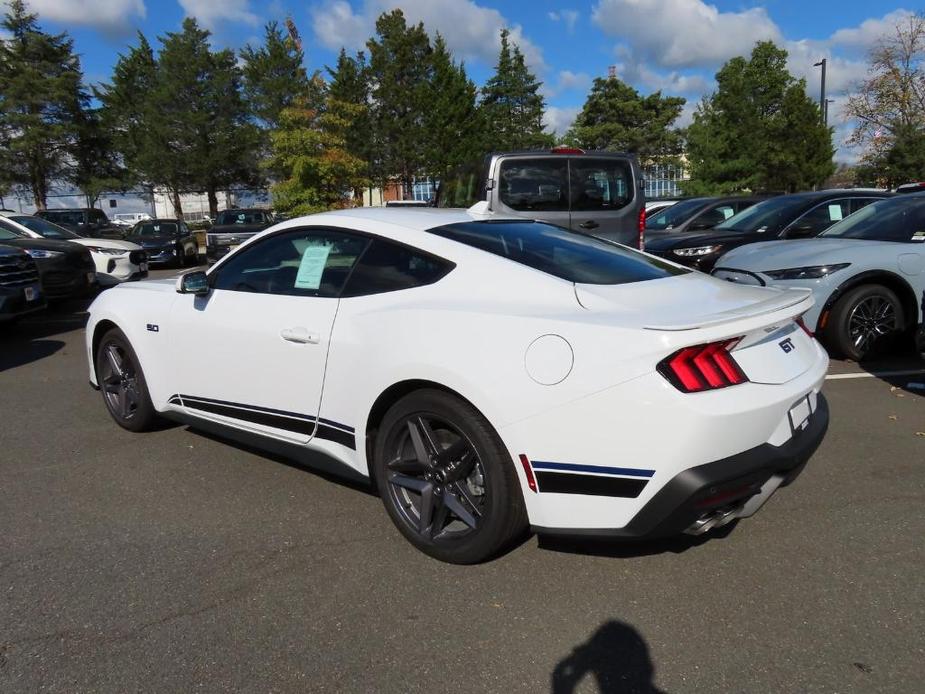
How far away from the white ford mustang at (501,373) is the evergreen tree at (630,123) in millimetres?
45018

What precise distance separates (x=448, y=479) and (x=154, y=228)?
20251 mm

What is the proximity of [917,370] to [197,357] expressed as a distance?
19.6ft

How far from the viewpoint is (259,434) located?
3646 mm

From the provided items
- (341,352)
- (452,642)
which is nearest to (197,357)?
(341,352)

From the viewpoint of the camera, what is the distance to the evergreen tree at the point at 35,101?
36.1m

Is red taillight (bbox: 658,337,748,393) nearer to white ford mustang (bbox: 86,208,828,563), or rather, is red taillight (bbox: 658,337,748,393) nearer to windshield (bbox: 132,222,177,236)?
white ford mustang (bbox: 86,208,828,563)

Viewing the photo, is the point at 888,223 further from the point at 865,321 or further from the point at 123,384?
the point at 123,384

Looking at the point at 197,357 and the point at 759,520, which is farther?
the point at 197,357

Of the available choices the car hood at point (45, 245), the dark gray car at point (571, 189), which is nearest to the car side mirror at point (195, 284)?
the dark gray car at point (571, 189)

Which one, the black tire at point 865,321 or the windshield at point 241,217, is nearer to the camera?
the black tire at point 865,321

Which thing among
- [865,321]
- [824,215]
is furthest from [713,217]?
[865,321]

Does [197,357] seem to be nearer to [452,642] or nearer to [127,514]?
[127,514]

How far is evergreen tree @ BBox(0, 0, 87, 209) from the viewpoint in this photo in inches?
1421

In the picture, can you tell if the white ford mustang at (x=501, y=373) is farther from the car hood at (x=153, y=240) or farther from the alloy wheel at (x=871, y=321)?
the car hood at (x=153, y=240)
